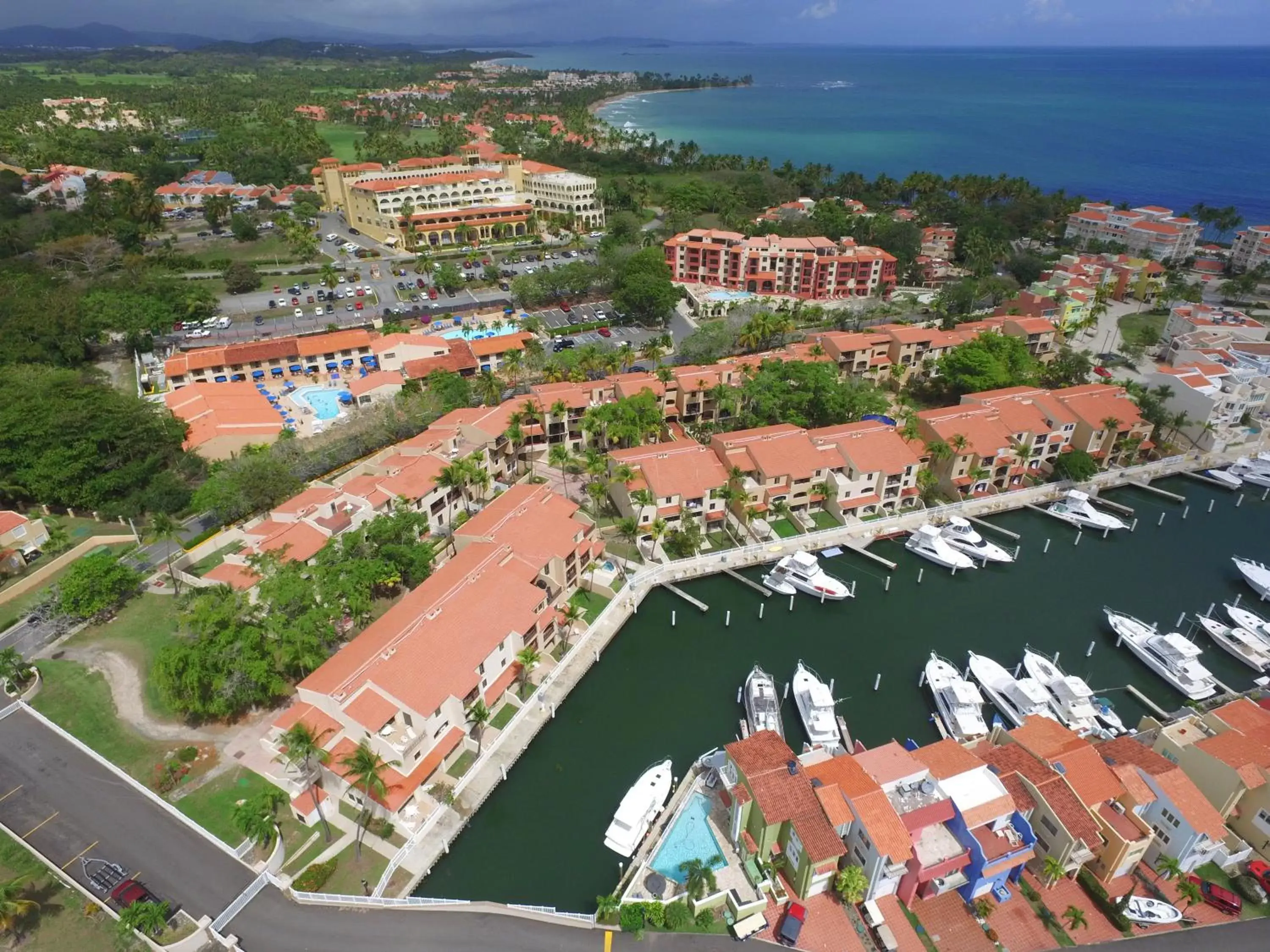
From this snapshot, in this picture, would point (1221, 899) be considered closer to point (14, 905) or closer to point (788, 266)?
point (14, 905)

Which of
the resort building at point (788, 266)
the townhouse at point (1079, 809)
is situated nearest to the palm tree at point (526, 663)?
the townhouse at point (1079, 809)

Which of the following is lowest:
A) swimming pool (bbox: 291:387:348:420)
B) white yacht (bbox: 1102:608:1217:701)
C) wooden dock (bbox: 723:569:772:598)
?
wooden dock (bbox: 723:569:772:598)

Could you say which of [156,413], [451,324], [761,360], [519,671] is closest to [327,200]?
[451,324]

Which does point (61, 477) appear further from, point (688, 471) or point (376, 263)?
point (376, 263)

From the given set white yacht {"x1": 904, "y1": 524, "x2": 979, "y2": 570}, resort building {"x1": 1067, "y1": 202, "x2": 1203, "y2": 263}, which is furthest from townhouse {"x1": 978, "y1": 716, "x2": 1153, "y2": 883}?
resort building {"x1": 1067, "y1": 202, "x2": 1203, "y2": 263}

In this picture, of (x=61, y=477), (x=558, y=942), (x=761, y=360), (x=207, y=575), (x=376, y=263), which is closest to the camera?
(x=558, y=942)

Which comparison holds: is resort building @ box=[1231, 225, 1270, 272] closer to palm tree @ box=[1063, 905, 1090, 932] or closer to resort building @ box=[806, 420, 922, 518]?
resort building @ box=[806, 420, 922, 518]

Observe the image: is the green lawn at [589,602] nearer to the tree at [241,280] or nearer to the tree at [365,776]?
the tree at [365,776]
